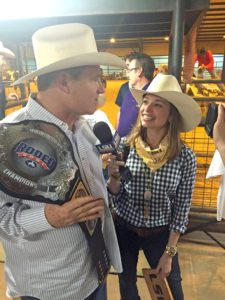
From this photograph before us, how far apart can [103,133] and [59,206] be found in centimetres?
47

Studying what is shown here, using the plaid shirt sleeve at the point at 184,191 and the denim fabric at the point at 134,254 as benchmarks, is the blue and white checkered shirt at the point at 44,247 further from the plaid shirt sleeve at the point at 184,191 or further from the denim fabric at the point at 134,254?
the plaid shirt sleeve at the point at 184,191

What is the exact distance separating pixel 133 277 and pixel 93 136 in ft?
3.49

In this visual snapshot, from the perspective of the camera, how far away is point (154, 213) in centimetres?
172

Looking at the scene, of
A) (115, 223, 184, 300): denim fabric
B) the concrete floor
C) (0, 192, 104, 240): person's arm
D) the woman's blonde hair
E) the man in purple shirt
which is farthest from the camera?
the man in purple shirt

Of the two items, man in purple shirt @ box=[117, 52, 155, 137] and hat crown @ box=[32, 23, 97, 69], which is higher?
hat crown @ box=[32, 23, 97, 69]

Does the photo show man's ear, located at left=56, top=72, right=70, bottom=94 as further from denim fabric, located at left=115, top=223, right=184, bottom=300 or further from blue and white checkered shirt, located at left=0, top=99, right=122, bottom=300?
denim fabric, located at left=115, top=223, right=184, bottom=300

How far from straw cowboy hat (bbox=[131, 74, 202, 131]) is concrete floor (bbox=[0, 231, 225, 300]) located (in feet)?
4.85

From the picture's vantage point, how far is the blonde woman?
167 centimetres

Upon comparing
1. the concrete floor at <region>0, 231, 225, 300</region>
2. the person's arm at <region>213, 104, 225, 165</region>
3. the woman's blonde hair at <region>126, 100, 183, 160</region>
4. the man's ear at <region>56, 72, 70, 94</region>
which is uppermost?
the man's ear at <region>56, 72, 70, 94</region>

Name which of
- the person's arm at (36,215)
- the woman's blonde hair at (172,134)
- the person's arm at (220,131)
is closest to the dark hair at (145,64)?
the woman's blonde hair at (172,134)

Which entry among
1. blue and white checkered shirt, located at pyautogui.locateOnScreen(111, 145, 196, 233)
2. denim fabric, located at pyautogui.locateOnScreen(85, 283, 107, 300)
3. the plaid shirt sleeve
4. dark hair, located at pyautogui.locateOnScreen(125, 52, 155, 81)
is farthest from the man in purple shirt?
denim fabric, located at pyautogui.locateOnScreen(85, 283, 107, 300)

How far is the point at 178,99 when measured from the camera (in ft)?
5.53

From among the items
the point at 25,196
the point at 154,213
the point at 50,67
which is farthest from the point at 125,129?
the point at 25,196

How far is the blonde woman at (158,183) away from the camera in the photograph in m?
1.67
